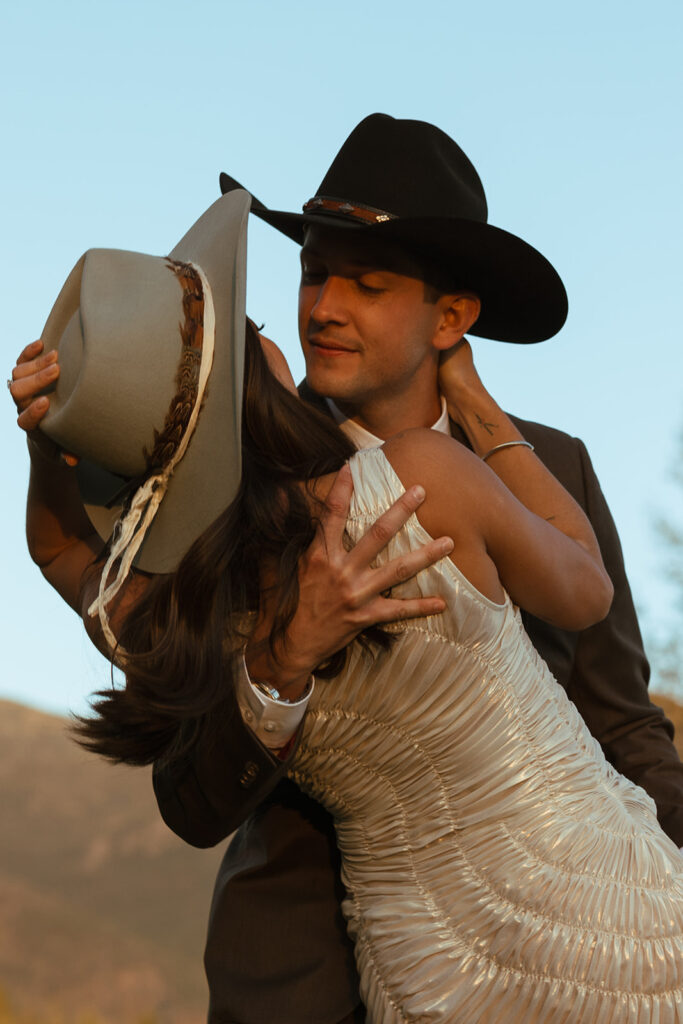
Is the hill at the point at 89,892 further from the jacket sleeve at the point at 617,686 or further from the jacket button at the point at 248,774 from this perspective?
the jacket button at the point at 248,774

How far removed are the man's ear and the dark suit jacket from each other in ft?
1.35

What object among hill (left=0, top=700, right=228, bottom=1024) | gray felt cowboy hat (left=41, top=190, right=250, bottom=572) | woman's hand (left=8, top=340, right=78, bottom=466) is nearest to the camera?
gray felt cowboy hat (left=41, top=190, right=250, bottom=572)

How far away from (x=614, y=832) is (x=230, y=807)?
735 mm

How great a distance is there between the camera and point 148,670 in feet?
7.15

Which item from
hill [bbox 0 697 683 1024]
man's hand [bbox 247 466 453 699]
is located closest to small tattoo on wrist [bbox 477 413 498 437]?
man's hand [bbox 247 466 453 699]

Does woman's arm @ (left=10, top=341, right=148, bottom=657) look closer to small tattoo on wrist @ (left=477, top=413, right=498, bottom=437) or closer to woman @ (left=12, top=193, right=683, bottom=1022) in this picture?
woman @ (left=12, top=193, right=683, bottom=1022)

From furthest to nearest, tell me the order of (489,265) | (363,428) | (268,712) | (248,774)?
(363,428) → (489,265) → (248,774) → (268,712)

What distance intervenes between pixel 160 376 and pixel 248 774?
2.53 feet

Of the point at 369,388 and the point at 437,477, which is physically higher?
the point at 437,477

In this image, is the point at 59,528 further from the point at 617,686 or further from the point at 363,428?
the point at 617,686

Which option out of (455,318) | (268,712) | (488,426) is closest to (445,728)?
(268,712)

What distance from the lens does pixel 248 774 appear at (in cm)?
240

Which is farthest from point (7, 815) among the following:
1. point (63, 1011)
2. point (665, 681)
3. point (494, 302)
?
Answer: point (494, 302)

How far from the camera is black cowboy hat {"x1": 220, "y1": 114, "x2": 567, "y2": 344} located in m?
2.92
